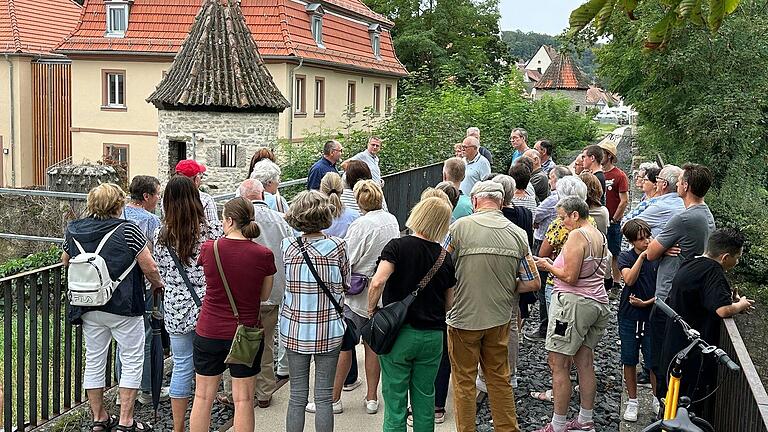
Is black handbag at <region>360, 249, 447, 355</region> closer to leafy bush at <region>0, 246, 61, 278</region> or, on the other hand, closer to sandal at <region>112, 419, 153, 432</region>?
sandal at <region>112, 419, 153, 432</region>

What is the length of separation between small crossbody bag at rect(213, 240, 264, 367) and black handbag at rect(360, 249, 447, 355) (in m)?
0.71

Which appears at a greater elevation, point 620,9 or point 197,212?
point 620,9

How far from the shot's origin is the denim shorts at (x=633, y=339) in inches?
257

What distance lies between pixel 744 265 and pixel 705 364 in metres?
12.5

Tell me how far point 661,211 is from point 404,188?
578 centimetres

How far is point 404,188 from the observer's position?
41.1 feet

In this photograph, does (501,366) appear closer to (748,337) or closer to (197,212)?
(197,212)

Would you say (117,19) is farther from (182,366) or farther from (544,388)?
(182,366)

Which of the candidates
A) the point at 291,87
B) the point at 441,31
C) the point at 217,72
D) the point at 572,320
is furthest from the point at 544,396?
the point at 441,31

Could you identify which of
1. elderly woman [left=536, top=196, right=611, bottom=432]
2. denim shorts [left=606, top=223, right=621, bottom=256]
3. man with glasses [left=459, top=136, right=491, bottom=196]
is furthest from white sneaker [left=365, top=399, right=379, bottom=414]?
man with glasses [left=459, top=136, right=491, bottom=196]

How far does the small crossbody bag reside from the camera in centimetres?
524

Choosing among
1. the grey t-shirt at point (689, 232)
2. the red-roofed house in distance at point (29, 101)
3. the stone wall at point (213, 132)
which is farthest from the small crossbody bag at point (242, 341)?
the red-roofed house in distance at point (29, 101)

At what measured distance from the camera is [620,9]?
2.98 metres

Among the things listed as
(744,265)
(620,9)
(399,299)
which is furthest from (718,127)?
(620,9)
